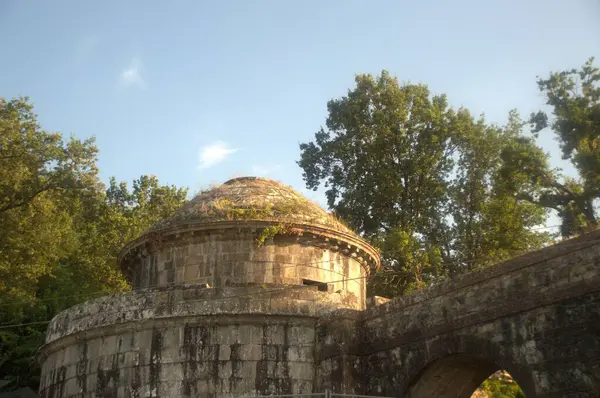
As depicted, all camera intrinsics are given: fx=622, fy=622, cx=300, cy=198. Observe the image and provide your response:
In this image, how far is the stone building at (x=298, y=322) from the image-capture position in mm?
9758

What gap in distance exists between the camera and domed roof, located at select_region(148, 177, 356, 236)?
53.7 ft

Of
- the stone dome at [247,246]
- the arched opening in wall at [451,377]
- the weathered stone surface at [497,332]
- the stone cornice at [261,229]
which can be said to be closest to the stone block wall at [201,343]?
the weathered stone surface at [497,332]

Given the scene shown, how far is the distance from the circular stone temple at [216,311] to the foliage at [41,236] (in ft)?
29.0

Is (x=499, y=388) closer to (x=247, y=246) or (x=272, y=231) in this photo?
(x=272, y=231)

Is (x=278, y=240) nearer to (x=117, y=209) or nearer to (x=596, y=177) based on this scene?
(x=596, y=177)

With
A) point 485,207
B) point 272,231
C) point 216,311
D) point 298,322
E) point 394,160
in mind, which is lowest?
point 298,322

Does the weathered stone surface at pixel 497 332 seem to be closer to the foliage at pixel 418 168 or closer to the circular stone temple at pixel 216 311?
the circular stone temple at pixel 216 311

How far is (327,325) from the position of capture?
13250mm

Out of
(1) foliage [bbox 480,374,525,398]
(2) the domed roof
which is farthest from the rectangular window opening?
(1) foliage [bbox 480,374,525,398]

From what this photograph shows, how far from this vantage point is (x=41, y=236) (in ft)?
94.4

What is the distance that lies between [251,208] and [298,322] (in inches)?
163

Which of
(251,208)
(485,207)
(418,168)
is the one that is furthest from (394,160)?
(251,208)

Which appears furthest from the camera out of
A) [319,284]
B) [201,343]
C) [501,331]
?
[319,284]

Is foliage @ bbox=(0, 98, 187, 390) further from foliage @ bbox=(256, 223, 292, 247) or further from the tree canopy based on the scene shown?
foliage @ bbox=(256, 223, 292, 247)
